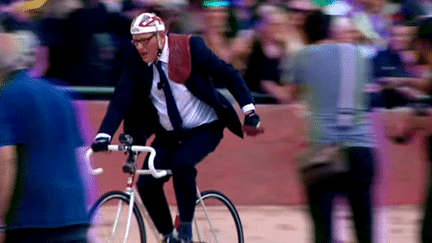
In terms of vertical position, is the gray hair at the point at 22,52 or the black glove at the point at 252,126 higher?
the gray hair at the point at 22,52

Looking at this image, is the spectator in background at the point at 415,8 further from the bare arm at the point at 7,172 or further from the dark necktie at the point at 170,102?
the bare arm at the point at 7,172

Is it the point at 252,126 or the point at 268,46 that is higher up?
the point at 252,126

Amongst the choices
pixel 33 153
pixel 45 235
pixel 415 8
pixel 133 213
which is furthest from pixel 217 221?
pixel 415 8

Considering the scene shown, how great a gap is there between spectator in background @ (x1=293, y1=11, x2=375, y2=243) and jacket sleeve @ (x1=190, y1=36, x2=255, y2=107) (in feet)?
3.10

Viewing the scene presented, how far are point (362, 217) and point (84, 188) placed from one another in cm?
162

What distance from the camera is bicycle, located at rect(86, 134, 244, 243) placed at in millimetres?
5684

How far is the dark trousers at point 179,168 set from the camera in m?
5.73

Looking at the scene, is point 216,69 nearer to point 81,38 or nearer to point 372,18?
point 81,38

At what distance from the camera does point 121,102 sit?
5.81 metres

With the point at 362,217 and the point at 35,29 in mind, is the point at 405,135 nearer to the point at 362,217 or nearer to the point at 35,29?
the point at 362,217

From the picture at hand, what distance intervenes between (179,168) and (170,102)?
0.42m

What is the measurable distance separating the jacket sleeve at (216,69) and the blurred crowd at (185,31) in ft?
6.40

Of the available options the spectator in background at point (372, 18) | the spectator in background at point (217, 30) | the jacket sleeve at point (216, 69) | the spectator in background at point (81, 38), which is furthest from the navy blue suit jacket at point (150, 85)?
the spectator in background at point (372, 18)

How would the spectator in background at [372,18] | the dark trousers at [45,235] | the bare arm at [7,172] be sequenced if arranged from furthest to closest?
the spectator in background at [372,18] < the dark trousers at [45,235] < the bare arm at [7,172]
